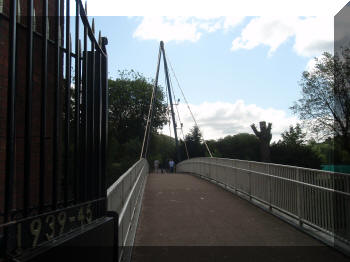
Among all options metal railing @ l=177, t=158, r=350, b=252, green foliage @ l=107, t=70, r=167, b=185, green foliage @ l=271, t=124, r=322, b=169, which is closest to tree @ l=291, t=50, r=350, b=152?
green foliage @ l=271, t=124, r=322, b=169

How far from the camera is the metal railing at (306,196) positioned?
5445mm

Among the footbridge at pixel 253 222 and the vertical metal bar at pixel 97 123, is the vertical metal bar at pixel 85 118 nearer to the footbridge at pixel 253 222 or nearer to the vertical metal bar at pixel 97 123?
the vertical metal bar at pixel 97 123

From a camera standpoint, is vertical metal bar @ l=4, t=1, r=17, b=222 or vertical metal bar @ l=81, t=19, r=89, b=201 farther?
vertical metal bar @ l=81, t=19, r=89, b=201

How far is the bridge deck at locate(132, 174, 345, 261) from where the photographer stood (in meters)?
5.34

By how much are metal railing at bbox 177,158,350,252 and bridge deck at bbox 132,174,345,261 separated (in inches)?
8.1

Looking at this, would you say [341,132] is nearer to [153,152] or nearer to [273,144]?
[273,144]

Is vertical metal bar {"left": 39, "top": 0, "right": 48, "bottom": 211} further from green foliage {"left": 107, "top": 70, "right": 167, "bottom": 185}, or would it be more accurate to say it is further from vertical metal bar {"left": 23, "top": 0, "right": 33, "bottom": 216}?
green foliage {"left": 107, "top": 70, "right": 167, "bottom": 185}

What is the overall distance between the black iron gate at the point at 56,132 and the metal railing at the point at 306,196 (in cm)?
347

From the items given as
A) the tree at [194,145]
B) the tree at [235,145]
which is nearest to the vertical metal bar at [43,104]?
the tree at [194,145]

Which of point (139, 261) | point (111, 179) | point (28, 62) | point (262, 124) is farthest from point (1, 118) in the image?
point (111, 179)

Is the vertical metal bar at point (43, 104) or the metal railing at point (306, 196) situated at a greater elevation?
the vertical metal bar at point (43, 104)

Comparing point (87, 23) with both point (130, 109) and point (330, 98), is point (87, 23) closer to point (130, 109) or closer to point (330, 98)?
point (330, 98)

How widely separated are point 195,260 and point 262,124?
14494 mm

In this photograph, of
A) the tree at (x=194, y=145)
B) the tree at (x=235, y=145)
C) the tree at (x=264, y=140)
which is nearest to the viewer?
the tree at (x=264, y=140)
